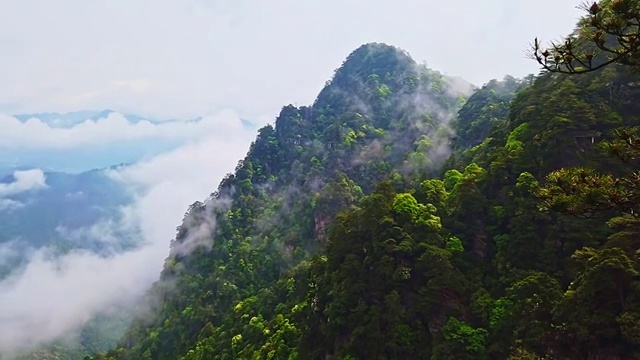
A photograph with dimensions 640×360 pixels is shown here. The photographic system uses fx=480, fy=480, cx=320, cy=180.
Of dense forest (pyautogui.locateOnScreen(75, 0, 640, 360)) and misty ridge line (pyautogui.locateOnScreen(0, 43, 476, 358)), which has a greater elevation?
misty ridge line (pyautogui.locateOnScreen(0, 43, 476, 358))

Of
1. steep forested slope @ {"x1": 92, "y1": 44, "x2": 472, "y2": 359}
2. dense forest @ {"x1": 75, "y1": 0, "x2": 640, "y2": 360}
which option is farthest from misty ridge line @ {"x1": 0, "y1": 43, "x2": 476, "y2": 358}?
dense forest @ {"x1": 75, "y1": 0, "x2": 640, "y2": 360}

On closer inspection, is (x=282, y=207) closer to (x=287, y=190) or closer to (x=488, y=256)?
Answer: (x=287, y=190)

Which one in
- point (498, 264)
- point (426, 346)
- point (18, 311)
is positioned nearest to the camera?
point (426, 346)

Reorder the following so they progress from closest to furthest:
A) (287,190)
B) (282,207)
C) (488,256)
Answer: (488,256) → (282,207) → (287,190)

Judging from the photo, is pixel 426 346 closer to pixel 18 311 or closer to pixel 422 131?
pixel 422 131

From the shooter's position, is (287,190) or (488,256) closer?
(488,256)

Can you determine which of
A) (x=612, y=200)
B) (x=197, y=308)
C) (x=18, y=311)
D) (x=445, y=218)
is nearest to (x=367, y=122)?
(x=197, y=308)

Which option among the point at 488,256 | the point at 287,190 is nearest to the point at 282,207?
the point at 287,190

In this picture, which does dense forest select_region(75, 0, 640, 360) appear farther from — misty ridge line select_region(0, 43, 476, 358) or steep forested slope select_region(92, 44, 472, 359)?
misty ridge line select_region(0, 43, 476, 358)

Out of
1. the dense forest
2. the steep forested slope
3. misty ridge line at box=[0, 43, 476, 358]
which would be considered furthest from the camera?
misty ridge line at box=[0, 43, 476, 358]
